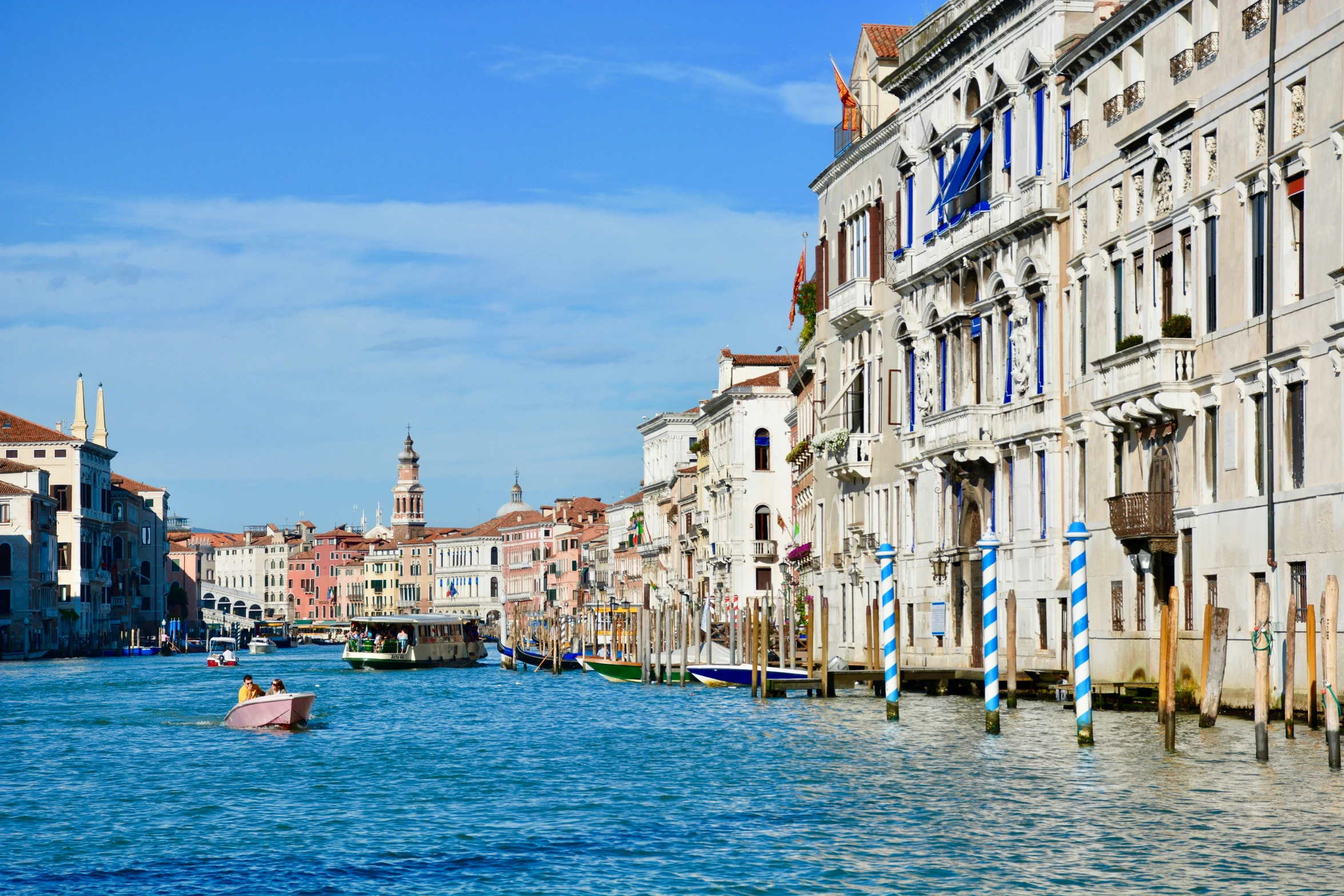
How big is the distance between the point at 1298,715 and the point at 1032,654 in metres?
10.1

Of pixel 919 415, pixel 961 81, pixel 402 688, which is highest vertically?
pixel 961 81

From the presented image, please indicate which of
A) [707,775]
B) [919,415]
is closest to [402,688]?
[919,415]

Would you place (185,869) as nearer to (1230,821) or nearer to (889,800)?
(889,800)

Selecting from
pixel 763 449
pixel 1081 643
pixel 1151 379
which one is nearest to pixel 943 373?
pixel 1151 379

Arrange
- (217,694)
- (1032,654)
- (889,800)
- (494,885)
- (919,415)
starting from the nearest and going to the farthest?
(494,885) < (889,800) < (1032,654) < (919,415) < (217,694)

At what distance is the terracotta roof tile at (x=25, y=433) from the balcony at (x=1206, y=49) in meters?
86.5

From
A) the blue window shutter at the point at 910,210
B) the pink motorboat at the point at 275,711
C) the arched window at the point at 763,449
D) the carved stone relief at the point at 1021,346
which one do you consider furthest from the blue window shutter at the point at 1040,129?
the arched window at the point at 763,449

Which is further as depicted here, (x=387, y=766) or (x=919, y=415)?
(x=919, y=415)

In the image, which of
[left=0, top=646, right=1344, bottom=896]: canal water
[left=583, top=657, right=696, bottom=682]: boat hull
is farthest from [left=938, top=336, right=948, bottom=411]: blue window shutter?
[left=583, top=657, right=696, bottom=682]: boat hull

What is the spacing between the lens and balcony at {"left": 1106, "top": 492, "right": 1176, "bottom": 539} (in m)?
27.5

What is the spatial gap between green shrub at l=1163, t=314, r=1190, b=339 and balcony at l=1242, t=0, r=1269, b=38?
3.92m

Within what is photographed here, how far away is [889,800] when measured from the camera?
20.2 meters

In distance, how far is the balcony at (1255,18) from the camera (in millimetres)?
24641

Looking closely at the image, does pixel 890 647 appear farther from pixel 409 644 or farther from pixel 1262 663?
pixel 409 644
